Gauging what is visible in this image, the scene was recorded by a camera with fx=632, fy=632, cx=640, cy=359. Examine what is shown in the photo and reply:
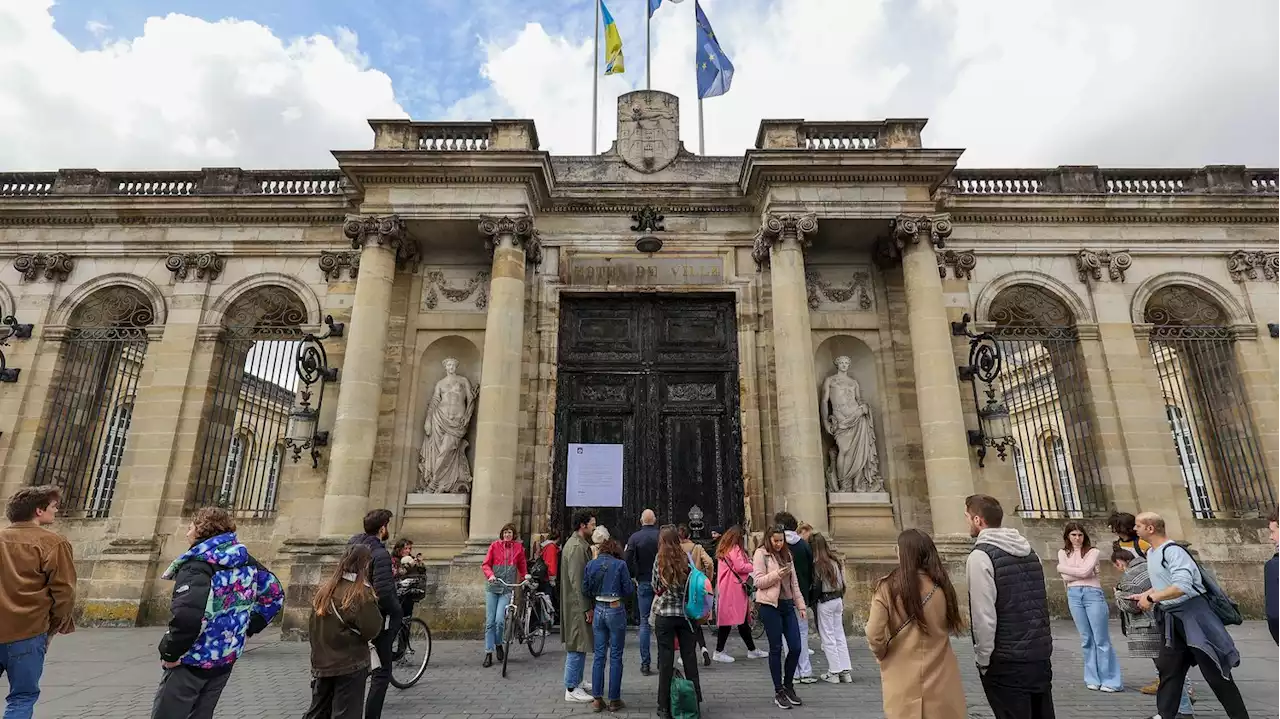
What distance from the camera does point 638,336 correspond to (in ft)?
43.9

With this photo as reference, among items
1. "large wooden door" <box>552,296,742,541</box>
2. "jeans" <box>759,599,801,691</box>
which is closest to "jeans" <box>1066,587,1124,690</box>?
"jeans" <box>759,599,801,691</box>

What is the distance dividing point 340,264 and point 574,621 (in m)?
10.9

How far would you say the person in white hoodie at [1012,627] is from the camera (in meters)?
3.73

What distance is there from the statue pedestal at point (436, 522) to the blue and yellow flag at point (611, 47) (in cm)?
1086

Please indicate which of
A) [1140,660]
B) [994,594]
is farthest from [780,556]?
[1140,660]

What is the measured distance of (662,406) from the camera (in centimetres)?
1285

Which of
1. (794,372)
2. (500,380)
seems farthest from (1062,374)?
(500,380)

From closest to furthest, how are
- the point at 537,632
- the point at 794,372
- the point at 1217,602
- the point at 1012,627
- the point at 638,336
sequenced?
1. the point at 1012,627
2. the point at 1217,602
3. the point at 537,632
4. the point at 794,372
5. the point at 638,336

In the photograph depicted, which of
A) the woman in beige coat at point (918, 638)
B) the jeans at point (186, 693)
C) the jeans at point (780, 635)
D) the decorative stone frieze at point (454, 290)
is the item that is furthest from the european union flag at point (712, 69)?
the jeans at point (186, 693)

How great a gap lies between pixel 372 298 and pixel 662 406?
6030 mm

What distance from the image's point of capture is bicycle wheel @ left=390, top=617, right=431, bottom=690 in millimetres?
7129

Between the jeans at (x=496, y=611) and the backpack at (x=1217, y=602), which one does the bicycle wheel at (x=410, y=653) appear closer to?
the jeans at (x=496, y=611)

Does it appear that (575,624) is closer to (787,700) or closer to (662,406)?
(787,700)

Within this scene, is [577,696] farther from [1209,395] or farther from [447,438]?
[1209,395]
